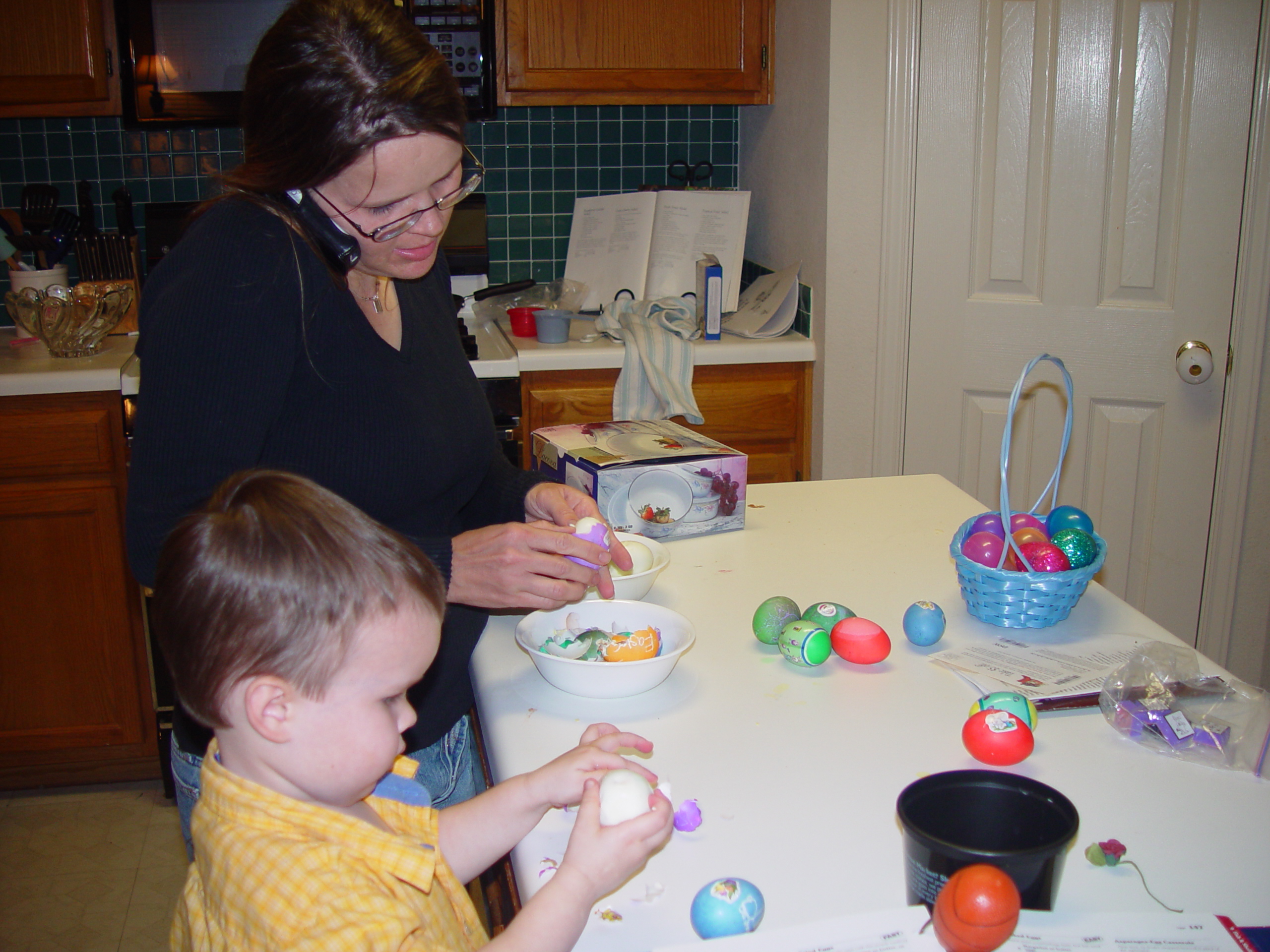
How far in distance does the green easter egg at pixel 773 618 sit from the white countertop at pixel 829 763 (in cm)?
2

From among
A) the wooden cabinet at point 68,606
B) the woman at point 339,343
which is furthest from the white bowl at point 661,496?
the wooden cabinet at point 68,606

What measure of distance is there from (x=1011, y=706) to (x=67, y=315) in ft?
7.36

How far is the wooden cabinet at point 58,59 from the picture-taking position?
2475mm

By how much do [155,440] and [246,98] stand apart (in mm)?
363

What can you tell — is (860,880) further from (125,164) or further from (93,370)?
(125,164)

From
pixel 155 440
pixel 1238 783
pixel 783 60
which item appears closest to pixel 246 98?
pixel 155 440

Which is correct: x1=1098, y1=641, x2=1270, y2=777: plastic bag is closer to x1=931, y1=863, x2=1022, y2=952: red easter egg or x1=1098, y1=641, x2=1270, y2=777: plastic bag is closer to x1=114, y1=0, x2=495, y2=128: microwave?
x1=931, y1=863, x2=1022, y2=952: red easter egg

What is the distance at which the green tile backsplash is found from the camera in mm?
2844

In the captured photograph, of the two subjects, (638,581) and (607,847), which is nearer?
(607,847)

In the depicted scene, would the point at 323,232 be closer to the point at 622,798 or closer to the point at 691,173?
the point at 622,798

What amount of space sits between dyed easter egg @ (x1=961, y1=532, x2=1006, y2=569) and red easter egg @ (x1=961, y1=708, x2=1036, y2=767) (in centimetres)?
32

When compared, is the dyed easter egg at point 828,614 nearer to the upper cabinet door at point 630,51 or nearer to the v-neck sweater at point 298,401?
the v-neck sweater at point 298,401

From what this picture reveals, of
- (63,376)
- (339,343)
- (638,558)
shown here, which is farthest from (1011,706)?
(63,376)

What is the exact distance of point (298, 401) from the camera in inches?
42.6
